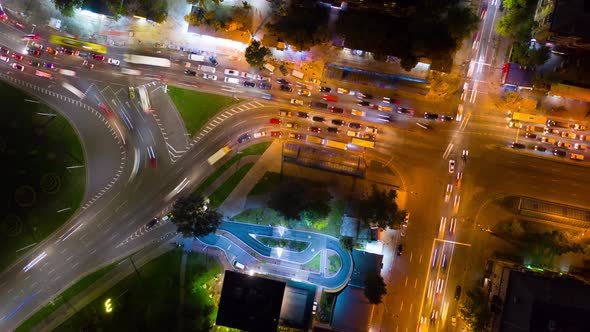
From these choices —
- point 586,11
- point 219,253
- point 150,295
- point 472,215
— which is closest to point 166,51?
point 219,253

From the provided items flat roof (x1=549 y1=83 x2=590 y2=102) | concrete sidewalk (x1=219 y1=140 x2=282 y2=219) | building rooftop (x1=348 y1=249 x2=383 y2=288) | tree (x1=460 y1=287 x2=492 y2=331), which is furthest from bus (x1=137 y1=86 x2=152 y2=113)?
flat roof (x1=549 y1=83 x2=590 y2=102)

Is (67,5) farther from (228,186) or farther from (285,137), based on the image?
(285,137)

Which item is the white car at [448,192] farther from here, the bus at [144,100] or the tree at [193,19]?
the bus at [144,100]

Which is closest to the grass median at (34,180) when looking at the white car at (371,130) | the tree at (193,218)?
the tree at (193,218)

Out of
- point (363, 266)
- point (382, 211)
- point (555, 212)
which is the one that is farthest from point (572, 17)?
point (363, 266)

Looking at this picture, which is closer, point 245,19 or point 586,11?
point 586,11

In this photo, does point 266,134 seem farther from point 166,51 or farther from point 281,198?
point 166,51
